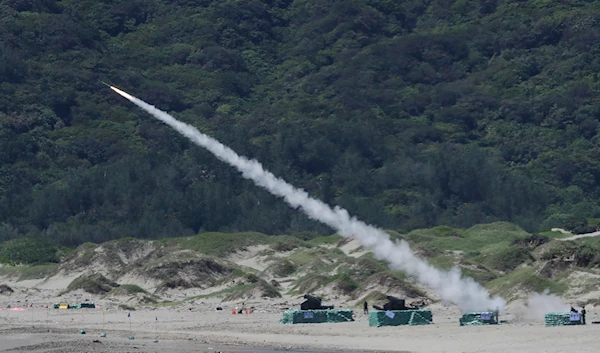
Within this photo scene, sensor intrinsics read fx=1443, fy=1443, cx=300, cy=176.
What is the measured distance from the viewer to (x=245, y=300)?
87.1 meters

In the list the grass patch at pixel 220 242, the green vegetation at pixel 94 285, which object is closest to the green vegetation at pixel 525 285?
the green vegetation at pixel 94 285

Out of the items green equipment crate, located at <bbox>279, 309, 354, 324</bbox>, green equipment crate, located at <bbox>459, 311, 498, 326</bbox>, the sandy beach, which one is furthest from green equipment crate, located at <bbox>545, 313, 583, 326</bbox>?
green equipment crate, located at <bbox>279, 309, 354, 324</bbox>

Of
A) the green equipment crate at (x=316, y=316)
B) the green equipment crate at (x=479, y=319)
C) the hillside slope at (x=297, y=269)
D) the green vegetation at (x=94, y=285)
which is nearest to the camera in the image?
the green equipment crate at (x=479, y=319)

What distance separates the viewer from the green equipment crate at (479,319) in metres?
62.9

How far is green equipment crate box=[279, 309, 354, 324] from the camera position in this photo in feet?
228

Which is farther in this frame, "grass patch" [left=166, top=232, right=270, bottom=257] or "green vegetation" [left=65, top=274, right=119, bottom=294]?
"grass patch" [left=166, top=232, right=270, bottom=257]

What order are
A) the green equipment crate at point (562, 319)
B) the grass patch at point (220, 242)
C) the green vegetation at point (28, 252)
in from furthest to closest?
the green vegetation at point (28, 252) → the grass patch at point (220, 242) → the green equipment crate at point (562, 319)

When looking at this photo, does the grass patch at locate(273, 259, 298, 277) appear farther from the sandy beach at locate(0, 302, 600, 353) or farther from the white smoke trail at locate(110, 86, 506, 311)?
the sandy beach at locate(0, 302, 600, 353)

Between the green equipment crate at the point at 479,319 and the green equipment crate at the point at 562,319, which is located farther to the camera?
the green equipment crate at the point at 479,319

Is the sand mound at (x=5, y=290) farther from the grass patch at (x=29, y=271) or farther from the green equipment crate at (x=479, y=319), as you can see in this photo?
the green equipment crate at (x=479, y=319)

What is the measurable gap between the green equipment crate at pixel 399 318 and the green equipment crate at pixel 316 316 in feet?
12.9

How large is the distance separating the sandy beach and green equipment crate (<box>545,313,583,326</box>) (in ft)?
1.77

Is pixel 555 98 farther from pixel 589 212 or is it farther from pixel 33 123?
pixel 33 123

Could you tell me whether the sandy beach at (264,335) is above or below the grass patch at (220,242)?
below
